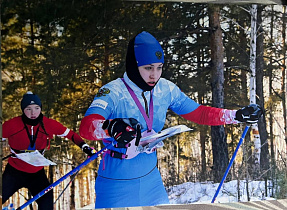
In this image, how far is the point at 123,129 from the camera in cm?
344

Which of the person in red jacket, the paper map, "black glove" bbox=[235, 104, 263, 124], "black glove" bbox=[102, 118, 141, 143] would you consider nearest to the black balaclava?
"black glove" bbox=[102, 118, 141, 143]

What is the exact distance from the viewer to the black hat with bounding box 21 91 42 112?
364cm

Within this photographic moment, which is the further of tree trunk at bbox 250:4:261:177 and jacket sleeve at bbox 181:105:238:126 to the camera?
tree trunk at bbox 250:4:261:177

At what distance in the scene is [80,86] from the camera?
378cm

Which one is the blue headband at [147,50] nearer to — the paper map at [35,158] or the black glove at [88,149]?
the black glove at [88,149]

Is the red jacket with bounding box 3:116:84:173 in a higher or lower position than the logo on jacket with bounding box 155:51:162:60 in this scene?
lower

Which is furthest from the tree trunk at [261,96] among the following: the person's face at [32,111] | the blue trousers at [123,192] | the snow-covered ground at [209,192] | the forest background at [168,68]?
the person's face at [32,111]

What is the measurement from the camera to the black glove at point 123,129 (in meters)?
3.44

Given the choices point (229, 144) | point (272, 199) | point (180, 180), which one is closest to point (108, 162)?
point (180, 180)

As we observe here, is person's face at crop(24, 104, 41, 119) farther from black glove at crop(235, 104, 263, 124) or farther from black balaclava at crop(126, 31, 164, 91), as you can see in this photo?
black glove at crop(235, 104, 263, 124)

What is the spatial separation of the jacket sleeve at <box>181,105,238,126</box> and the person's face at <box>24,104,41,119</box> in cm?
137

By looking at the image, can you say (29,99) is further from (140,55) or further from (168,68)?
(168,68)

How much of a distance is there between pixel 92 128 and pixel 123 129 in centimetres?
39

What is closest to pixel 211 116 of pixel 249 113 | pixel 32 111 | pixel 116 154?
pixel 249 113
